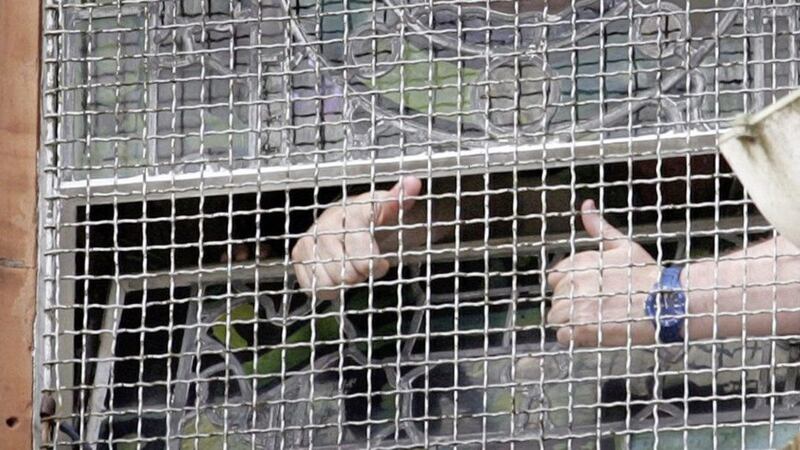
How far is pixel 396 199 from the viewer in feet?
11.8

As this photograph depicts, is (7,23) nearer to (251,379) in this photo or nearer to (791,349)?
(251,379)

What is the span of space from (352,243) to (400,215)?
82 millimetres

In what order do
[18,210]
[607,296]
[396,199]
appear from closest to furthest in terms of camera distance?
[607,296] < [396,199] < [18,210]

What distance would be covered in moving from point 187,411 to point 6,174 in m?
0.43

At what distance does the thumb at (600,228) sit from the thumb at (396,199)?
0.77 ft

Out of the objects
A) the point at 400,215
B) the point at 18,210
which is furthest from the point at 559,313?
the point at 18,210

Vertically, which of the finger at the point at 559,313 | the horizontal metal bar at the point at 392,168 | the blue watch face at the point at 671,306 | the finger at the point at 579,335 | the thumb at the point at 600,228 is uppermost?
the horizontal metal bar at the point at 392,168

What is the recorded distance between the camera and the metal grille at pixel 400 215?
11.8 ft

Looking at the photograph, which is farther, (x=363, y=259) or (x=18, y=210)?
(x=18, y=210)

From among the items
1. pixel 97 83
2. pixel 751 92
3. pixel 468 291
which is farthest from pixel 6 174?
pixel 751 92

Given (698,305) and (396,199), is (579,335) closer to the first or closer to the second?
(698,305)

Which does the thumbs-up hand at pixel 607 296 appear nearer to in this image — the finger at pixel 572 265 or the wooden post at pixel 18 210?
the finger at pixel 572 265

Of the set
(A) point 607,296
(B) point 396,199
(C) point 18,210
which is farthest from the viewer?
(C) point 18,210

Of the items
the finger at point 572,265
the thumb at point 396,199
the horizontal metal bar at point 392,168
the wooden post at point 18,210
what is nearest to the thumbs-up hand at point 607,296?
the finger at point 572,265
